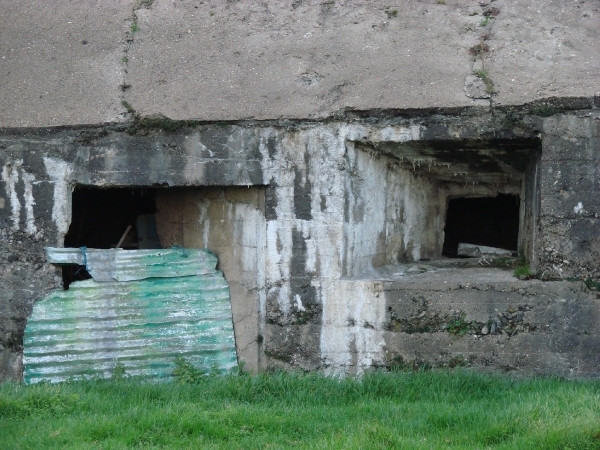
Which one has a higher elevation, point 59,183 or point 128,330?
point 59,183

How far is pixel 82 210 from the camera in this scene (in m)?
7.61

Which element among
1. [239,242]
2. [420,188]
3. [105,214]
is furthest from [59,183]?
[420,188]

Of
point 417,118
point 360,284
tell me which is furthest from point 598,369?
point 417,118

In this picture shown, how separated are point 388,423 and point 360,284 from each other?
1474mm

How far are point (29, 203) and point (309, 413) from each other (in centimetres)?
285

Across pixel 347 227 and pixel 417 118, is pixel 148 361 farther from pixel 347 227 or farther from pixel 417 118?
pixel 417 118

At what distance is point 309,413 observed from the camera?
527cm

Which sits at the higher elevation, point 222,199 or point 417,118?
point 417,118

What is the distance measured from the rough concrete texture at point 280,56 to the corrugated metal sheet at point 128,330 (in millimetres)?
1389

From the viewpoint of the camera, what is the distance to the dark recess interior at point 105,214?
24.9 ft

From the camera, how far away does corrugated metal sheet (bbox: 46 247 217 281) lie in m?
6.46

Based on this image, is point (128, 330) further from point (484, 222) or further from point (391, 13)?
point (484, 222)

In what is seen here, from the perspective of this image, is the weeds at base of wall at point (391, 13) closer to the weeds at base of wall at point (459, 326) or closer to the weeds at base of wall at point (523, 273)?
the weeds at base of wall at point (523, 273)

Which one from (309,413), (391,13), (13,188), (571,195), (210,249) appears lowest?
(309,413)
